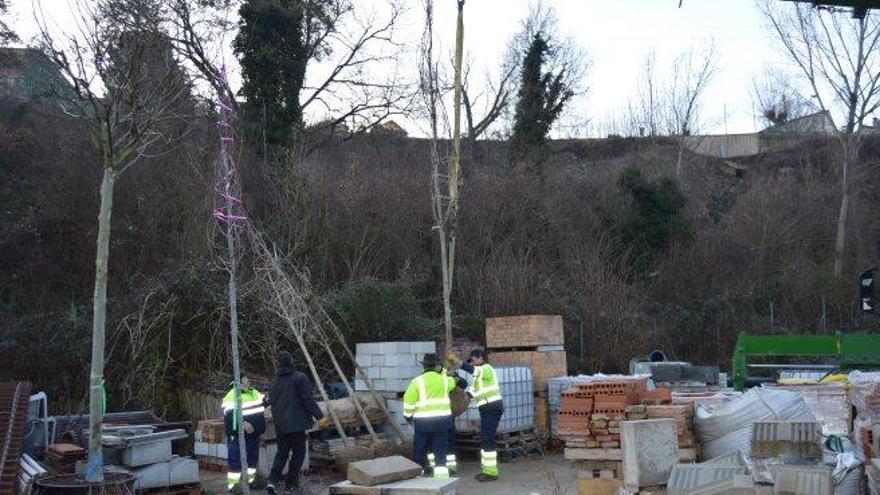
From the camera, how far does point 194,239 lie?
19.6m

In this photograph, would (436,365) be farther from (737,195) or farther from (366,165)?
(737,195)

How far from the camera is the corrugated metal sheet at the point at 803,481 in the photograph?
7.08m

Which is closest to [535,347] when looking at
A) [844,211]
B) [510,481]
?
[510,481]

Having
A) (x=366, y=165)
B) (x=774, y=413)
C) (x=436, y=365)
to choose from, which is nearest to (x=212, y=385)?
(x=436, y=365)

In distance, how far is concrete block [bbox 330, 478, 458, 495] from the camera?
25.9ft

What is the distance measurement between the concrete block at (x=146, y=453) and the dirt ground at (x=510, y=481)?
1076mm

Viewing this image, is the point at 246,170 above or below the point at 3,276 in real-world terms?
above

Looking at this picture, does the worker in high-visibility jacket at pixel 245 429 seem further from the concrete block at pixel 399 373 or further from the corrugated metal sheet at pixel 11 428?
the concrete block at pixel 399 373

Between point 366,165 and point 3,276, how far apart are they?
10686 mm

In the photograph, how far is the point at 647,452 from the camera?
30.5ft

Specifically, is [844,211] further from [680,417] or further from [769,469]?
[769,469]

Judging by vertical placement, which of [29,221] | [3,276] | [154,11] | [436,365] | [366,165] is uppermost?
[154,11]

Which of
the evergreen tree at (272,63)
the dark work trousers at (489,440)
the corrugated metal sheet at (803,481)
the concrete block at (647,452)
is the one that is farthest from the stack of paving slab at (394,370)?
the evergreen tree at (272,63)

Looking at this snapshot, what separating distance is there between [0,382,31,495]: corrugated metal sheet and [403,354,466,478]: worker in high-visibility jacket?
4674mm
